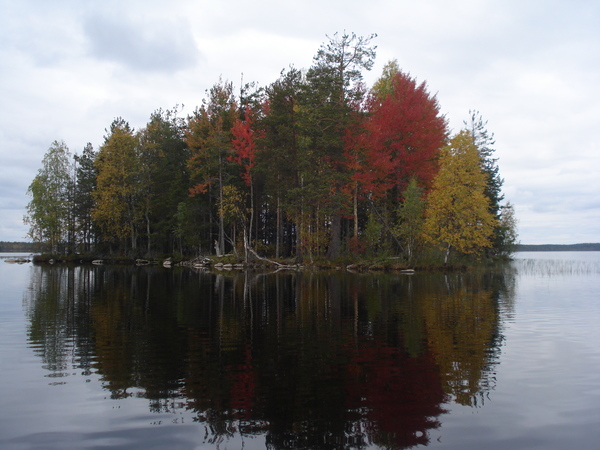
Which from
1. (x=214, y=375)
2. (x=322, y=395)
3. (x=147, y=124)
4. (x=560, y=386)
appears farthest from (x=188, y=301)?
(x=147, y=124)

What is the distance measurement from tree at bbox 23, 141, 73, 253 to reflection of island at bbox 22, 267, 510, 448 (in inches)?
1920

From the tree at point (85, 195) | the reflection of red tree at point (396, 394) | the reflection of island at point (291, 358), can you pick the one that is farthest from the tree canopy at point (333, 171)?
the reflection of red tree at point (396, 394)

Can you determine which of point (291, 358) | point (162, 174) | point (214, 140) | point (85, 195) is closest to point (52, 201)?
point (85, 195)

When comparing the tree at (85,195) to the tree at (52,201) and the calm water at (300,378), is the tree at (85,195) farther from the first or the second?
Result: the calm water at (300,378)

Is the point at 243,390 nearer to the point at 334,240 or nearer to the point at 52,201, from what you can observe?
the point at 334,240

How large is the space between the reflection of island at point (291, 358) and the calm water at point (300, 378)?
3 centimetres

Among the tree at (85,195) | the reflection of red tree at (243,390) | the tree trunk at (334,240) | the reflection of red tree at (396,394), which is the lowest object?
→ the reflection of red tree at (396,394)

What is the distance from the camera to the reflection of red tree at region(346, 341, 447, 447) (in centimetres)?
559

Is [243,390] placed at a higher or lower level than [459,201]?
lower

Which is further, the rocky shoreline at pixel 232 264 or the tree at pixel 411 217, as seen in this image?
the rocky shoreline at pixel 232 264

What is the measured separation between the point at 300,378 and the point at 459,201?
109ft

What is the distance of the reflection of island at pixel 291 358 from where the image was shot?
5.93 metres

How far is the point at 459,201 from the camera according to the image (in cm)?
3731

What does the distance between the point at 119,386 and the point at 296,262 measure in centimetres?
3439
